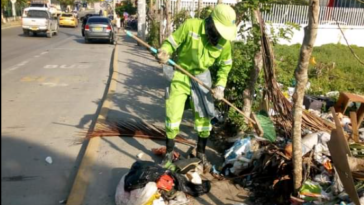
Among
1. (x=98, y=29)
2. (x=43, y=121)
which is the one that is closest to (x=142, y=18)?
(x=98, y=29)

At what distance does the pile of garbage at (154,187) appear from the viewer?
10.2ft

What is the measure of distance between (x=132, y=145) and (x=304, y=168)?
2.30 metres

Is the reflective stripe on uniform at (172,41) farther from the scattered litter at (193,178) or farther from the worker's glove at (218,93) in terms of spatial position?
the scattered litter at (193,178)

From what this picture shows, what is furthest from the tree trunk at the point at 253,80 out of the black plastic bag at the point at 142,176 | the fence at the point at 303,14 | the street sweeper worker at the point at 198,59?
the fence at the point at 303,14

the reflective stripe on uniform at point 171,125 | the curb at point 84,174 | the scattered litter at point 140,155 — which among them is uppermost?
the reflective stripe on uniform at point 171,125

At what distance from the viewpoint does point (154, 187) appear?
3.13 meters

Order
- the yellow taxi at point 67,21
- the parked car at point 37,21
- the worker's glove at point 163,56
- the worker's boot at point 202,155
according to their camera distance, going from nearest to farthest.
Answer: the worker's glove at point 163,56 < the worker's boot at point 202,155 < the parked car at point 37,21 < the yellow taxi at point 67,21

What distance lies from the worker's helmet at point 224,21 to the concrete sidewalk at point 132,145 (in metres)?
1.64

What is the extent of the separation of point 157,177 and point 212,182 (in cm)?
90

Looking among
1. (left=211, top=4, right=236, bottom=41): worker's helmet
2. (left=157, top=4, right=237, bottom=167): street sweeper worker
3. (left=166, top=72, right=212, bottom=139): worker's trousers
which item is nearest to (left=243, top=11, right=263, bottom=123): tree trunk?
(left=157, top=4, right=237, bottom=167): street sweeper worker

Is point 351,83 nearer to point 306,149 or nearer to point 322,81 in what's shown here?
point 322,81

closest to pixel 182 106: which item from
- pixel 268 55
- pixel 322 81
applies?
pixel 268 55

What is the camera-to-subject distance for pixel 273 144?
4.05 meters

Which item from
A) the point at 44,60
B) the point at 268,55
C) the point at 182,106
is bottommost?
the point at 44,60
